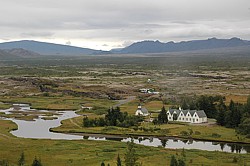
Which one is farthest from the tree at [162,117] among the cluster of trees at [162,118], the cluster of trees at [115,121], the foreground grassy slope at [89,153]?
the foreground grassy slope at [89,153]

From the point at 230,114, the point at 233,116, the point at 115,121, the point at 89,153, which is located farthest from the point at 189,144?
the point at 115,121

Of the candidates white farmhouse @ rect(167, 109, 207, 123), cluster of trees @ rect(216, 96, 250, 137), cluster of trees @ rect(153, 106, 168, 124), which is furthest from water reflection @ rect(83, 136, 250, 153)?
white farmhouse @ rect(167, 109, 207, 123)

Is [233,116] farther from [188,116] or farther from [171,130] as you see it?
[171,130]

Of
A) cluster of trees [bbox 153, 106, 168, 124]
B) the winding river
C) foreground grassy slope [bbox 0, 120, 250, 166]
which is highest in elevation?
cluster of trees [bbox 153, 106, 168, 124]

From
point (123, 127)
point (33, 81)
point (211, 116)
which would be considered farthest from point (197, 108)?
point (33, 81)

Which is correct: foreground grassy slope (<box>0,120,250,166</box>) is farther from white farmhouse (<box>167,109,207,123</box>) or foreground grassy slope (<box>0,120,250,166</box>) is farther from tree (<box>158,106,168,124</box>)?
white farmhouse (<box>167,109,207,123</box>)

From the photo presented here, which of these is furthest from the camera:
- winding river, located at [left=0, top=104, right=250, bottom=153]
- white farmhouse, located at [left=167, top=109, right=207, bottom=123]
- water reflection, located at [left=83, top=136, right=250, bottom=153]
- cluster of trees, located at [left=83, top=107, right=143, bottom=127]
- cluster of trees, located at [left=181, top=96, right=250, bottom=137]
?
white farmhouse, located at [left=167, top=109, right=207, bottom=123]
